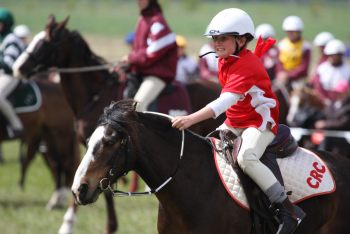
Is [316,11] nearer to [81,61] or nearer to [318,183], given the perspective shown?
[81,61]

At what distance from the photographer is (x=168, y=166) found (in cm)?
573

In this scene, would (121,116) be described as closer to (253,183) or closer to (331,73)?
(253,183)

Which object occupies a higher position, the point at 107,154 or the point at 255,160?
the point at 107,154

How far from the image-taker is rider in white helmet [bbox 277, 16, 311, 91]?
14188 millimetres

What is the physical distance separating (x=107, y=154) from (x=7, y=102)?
7.42 metres

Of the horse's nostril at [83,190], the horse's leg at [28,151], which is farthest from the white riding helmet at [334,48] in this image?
the horse's nostril at [83,190]

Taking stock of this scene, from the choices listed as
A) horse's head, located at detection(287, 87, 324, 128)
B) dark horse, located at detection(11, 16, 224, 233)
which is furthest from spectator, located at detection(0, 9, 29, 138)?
horse's head, located at detection(287, 87, 324, 128)

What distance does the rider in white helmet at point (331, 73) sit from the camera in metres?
13.8

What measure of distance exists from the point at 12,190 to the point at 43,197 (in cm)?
78

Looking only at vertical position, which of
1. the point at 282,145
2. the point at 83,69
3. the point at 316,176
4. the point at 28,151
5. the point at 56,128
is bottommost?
the point at 28,151

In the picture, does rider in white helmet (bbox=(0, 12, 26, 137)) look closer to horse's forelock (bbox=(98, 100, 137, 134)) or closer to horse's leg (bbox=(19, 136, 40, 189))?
horse's leg (bbox=(19, 136, 40, 189))

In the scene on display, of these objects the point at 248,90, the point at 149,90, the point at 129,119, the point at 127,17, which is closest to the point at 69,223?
the point at 149,90

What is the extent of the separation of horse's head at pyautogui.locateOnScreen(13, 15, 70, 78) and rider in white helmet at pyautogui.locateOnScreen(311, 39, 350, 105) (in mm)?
5398

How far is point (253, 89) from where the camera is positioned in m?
5.86
